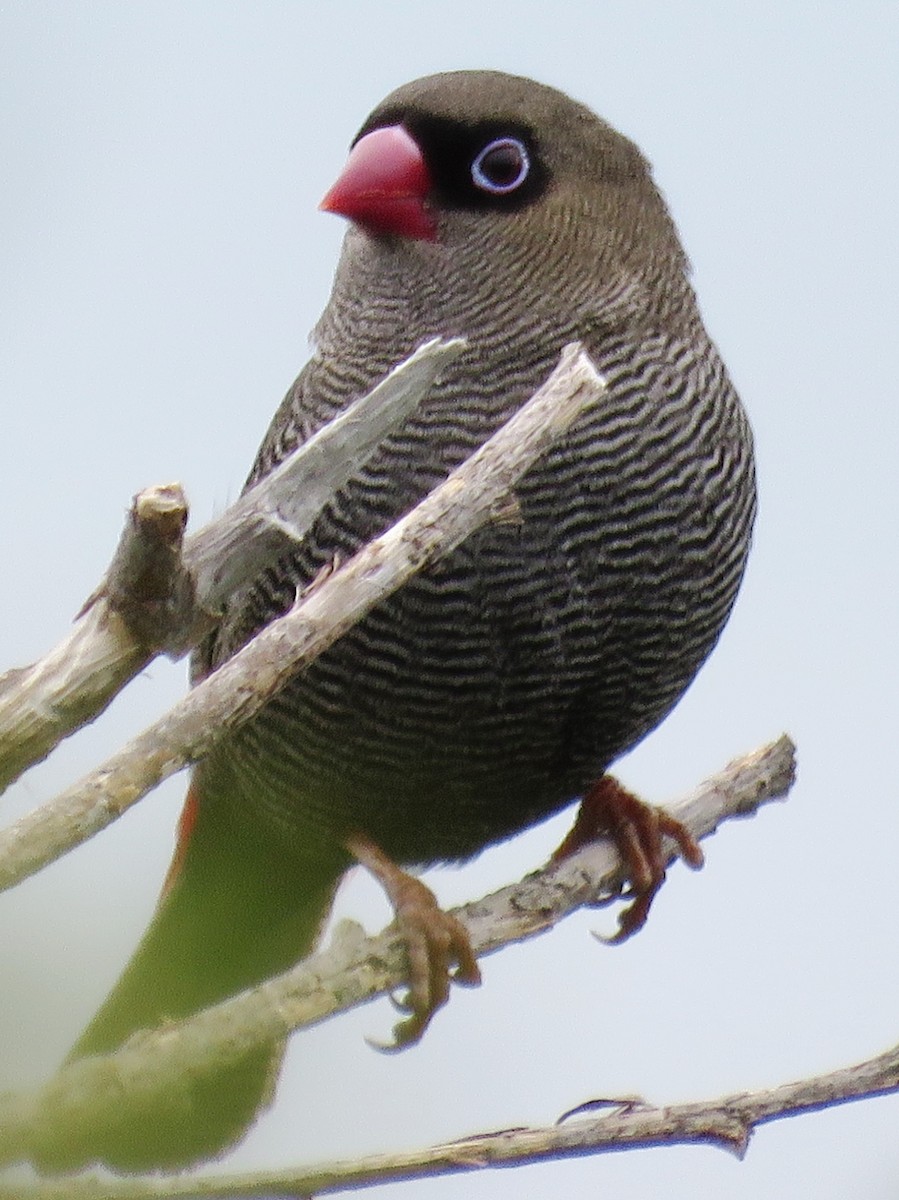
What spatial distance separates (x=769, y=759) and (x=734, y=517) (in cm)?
42

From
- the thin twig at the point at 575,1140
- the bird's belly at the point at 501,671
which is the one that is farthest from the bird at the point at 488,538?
the thin twig at the point at 575,1140

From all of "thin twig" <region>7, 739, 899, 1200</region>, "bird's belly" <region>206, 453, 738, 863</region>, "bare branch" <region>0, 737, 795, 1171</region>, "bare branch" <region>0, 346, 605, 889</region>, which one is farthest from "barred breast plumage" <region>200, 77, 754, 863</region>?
"thin twig" <region>7, 739, 899, 1200</region>

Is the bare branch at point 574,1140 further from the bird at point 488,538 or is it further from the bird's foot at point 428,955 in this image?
the bird at point 488,538

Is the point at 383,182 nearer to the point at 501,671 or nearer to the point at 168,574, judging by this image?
the point at 501,671

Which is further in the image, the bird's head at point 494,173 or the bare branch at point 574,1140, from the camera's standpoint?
the bird's head at point 494,173

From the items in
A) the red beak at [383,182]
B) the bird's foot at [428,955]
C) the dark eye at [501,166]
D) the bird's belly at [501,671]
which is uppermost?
the dark eye at [501,166]

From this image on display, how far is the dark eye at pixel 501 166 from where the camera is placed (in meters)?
2.62

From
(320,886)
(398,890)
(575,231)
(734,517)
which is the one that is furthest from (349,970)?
(575,231)

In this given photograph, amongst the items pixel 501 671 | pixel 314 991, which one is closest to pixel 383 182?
pixel 501 671

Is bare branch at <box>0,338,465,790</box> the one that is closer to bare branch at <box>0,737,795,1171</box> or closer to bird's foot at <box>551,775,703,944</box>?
bare branch at <box>0,737,795,1171</box>

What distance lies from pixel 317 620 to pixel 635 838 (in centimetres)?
123

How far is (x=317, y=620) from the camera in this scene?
161 cm

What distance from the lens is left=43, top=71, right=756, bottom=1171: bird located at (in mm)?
2480

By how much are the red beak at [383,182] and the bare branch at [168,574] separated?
2.77 feet
